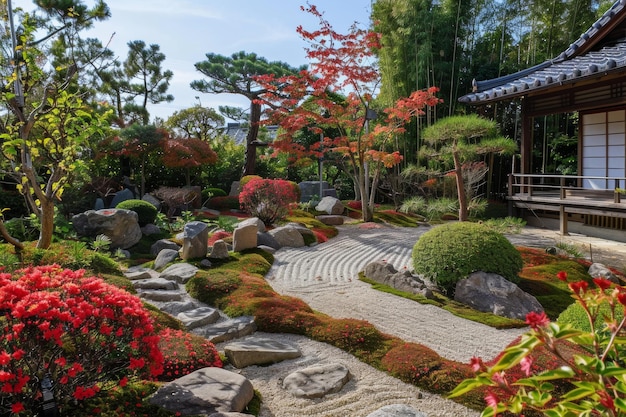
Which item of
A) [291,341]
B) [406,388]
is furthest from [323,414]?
[291,341]

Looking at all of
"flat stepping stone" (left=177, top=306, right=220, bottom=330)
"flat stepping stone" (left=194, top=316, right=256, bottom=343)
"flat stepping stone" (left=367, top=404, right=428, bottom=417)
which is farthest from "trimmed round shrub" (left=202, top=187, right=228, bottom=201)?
"flat stepping stone" (left=367, top=404, right=428, bottom=417)

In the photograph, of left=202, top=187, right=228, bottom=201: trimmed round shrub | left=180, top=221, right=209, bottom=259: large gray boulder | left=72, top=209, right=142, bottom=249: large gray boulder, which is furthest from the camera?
left=202, top=187, right=228, bottom=201: trimmed round shrub

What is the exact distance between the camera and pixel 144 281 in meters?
6.48

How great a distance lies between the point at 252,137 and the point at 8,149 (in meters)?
14.0

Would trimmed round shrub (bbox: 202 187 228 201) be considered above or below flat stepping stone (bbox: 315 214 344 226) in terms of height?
above

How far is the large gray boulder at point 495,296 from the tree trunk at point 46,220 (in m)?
5.45

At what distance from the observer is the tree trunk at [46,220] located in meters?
5.93

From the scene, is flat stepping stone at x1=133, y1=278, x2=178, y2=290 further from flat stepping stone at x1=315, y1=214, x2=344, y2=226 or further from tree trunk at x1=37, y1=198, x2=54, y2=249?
flat stepping stone at x1=315, y1=214, x2=344, y2=226

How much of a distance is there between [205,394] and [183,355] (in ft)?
2.77

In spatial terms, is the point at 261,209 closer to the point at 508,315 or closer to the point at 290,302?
the point at 290,302

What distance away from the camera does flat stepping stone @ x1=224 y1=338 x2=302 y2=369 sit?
161 inches

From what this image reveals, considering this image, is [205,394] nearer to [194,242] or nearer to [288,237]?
[194,242]

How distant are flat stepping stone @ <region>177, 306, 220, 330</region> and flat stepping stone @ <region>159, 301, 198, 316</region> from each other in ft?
0.35

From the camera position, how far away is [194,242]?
7.86 meters
